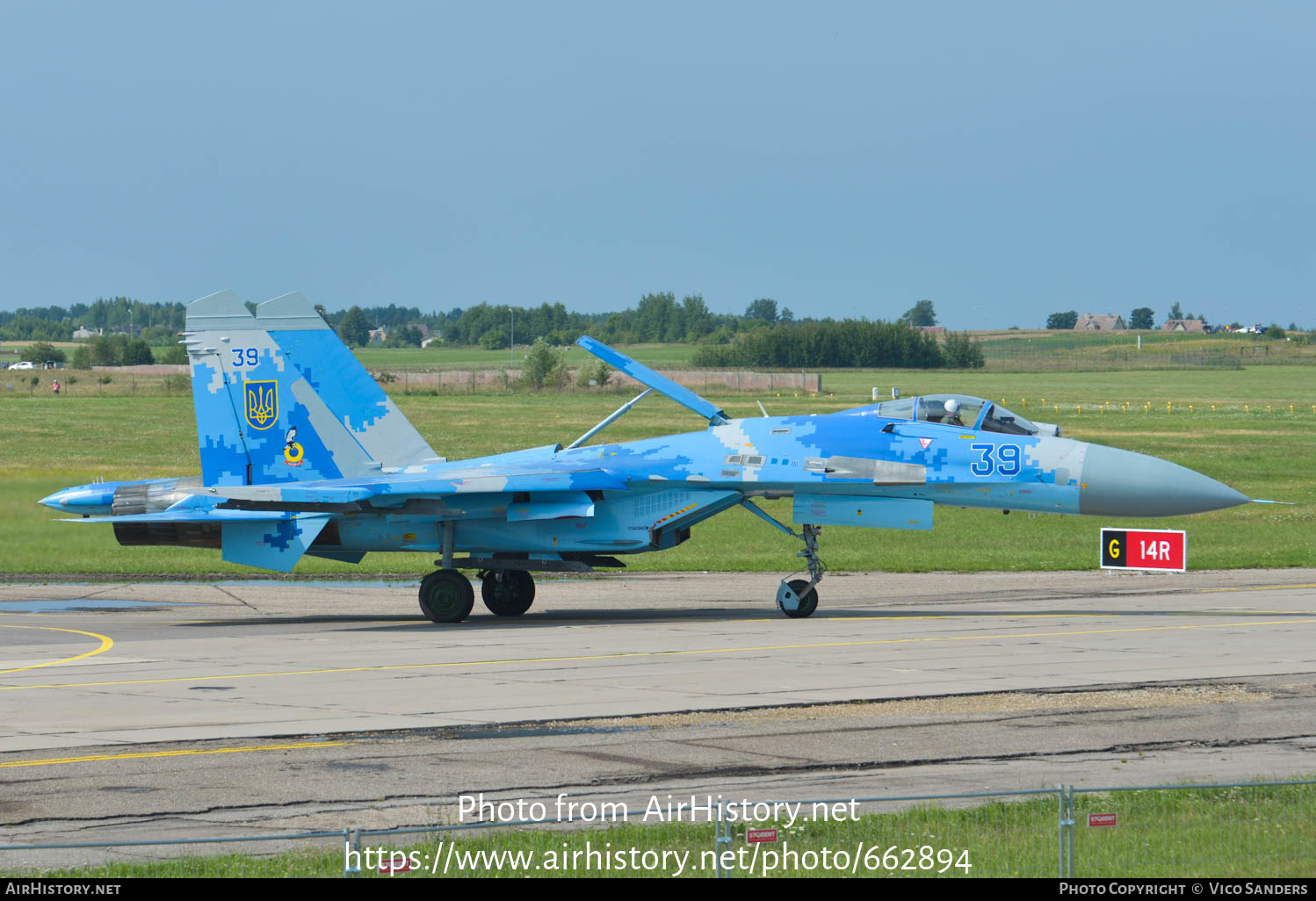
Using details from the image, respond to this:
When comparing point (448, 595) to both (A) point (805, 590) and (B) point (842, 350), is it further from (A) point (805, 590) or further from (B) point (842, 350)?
(B) point (842, 350)

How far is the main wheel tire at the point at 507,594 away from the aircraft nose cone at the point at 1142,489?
910 centimetres

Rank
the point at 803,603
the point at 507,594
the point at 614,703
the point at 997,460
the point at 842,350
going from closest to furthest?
the point at 614,703 → the point at 997,460 → the point at 803,603 → the point at 507,594 → the point at 842,350

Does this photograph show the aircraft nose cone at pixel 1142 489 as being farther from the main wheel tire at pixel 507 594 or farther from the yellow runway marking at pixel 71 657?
the yellow runway marking at pixel 71 657

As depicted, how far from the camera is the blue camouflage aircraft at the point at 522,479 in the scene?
21.8 m

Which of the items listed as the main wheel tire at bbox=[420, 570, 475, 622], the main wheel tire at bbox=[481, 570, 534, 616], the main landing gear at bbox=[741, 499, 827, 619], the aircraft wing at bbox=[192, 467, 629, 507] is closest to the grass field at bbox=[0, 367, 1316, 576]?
the aircraft wing at bbox=[192, 467, 629, 507]

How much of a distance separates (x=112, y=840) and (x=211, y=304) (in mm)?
15412

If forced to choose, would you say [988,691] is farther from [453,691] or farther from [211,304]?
[211,304]

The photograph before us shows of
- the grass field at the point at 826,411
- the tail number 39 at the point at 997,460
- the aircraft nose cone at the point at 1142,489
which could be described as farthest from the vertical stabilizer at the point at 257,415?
the aircraft nose cone at the point at 1142,489

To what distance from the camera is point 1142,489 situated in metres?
21.1

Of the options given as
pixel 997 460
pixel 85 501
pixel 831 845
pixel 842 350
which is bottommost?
pixel 831 845

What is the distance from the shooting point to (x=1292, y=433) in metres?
69.6

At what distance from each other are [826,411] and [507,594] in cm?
4931

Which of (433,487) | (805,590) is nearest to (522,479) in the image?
(433,487)

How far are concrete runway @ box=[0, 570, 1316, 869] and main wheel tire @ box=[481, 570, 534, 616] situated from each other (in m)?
0.47
